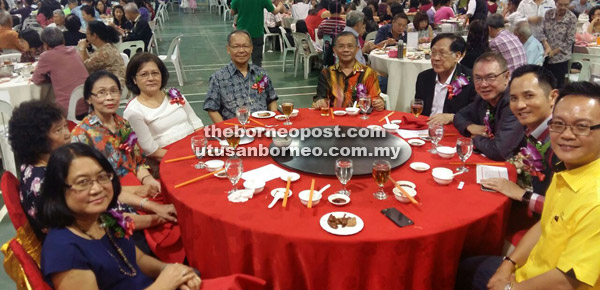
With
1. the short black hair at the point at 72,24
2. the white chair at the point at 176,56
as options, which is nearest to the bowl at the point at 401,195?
the white chair at the point at 176,56

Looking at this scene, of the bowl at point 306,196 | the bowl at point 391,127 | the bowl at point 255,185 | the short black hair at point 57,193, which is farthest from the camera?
the bowl at point 391,127

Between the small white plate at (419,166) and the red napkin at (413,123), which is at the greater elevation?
the red napkin at (413,123)

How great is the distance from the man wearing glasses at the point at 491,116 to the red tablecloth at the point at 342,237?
426 mm

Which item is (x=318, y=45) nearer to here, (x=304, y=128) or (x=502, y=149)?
(x=304, y=128)

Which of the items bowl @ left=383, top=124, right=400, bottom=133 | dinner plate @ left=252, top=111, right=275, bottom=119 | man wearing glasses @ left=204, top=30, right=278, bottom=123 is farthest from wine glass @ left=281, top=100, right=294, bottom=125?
man wearing glasses @ left=204, top=30, right=278, bottom=123

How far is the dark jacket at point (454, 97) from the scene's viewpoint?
3.25 meters

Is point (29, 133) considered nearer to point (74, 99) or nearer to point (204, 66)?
point (74, 99)

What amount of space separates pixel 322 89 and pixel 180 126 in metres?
1.23

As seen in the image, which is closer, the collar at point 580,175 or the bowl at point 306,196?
the collar at point 580,175

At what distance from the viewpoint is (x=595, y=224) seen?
4.24ft

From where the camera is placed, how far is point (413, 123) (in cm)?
281

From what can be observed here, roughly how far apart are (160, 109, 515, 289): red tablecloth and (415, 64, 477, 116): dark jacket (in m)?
1.39

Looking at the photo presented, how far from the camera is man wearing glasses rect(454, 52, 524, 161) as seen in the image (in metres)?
2.31

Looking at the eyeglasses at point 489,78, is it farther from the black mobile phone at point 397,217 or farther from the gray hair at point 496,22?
the gray hair at point 496,22
